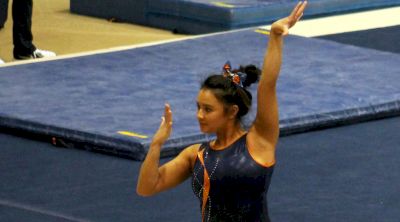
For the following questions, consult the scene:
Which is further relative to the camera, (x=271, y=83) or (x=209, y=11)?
(x=209, y=11)

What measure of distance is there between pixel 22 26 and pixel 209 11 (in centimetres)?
186

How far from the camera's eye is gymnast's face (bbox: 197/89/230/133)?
13.3 ft

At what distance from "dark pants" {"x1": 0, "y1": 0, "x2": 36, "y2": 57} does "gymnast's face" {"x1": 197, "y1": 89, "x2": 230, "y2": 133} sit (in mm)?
5780

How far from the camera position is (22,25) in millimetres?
9680

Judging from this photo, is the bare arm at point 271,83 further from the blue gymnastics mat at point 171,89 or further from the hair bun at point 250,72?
the blue gymnastics mat at point 171,89

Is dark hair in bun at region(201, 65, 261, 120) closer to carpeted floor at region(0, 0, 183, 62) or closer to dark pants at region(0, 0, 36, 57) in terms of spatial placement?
dark pants at region(0, 0, 36, 57)

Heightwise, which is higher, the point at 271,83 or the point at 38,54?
the point at 271,83

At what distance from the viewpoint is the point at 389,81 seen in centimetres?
844

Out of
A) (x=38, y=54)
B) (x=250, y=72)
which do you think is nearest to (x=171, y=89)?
(x=38, y=54)

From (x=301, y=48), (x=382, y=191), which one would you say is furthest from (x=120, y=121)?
(x=301, y=48)

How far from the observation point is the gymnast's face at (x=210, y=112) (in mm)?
4059

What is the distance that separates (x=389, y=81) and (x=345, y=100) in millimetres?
725

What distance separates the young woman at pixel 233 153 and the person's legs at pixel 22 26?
18.7ft

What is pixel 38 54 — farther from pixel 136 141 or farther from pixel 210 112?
pixel 210 112
